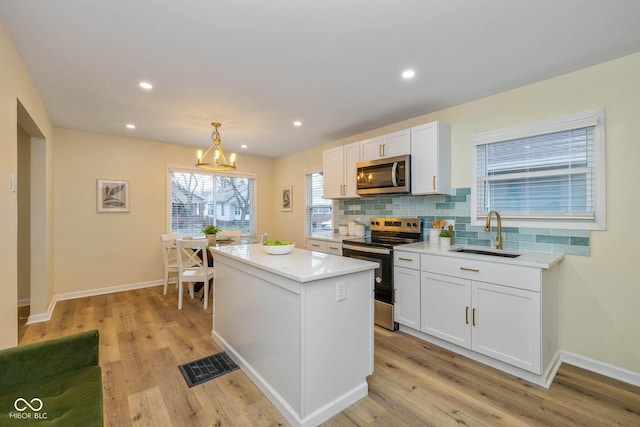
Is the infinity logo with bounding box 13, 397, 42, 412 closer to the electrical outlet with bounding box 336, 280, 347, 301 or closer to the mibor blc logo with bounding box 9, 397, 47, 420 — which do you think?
the mibor blc logo with bounding box 9, 397, 47, 420

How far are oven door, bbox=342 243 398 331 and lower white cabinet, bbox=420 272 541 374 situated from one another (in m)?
0.36

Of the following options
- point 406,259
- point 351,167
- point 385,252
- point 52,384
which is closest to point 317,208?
point 351,167

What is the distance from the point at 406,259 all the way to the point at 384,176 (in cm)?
105

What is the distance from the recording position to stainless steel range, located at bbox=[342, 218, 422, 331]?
3082 millimetres

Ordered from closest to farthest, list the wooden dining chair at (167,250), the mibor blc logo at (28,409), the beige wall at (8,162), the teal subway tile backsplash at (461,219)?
the mibor blc logo at (28,409)
the beige wall at (8,162)
the teal subway tile backsplash at (461,219)
the wooden dining chair at (167,250)

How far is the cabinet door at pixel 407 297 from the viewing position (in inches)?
113

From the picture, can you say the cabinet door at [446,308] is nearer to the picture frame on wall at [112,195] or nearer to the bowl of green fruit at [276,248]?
the bowl of green fruit at [276,248]

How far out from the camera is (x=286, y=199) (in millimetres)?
5848

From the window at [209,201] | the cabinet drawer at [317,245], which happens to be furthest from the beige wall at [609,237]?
the window at [209,201]

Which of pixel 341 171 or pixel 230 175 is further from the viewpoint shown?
pixel 230 175

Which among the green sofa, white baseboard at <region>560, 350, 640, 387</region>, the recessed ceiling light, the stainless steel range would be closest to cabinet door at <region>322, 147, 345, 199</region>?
the stainless steel range

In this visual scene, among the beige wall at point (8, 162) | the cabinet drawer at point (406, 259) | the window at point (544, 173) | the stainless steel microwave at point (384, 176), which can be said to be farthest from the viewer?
the stainless steel microwave at point (384, 176)

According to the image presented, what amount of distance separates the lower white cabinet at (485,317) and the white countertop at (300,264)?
1071 millimetres

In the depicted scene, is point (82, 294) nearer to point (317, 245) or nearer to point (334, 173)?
point (317, 245)
